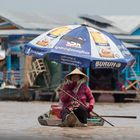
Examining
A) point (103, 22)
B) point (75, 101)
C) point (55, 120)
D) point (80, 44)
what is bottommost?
point (55, 120)

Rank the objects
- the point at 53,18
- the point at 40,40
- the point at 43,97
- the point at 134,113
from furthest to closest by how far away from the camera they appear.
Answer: the point at 53,18, the point at 43,97, the point at 134,113, the point at 40,40

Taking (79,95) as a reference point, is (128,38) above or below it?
above

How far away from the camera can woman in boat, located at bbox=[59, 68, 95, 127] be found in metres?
11.9

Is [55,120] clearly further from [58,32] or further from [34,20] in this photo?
[34,20]

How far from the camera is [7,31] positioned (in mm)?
28734

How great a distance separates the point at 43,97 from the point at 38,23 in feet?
18.0

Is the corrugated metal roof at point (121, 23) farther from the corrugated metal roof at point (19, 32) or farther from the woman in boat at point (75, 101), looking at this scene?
the woman in boat at point (75, 101)

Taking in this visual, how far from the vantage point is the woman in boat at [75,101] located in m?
11.9

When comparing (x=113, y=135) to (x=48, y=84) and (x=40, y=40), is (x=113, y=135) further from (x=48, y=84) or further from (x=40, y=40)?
(x=48, y=84)

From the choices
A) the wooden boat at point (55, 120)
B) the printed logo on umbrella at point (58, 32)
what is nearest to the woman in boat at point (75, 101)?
the wooden boat at point (55, 120)

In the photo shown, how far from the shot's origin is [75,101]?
471 inches

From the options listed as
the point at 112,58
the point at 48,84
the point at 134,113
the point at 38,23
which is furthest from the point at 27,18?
the point at 112,58

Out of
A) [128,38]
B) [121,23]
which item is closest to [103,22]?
[121,23]

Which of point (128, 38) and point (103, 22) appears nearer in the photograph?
point (128, 38)
